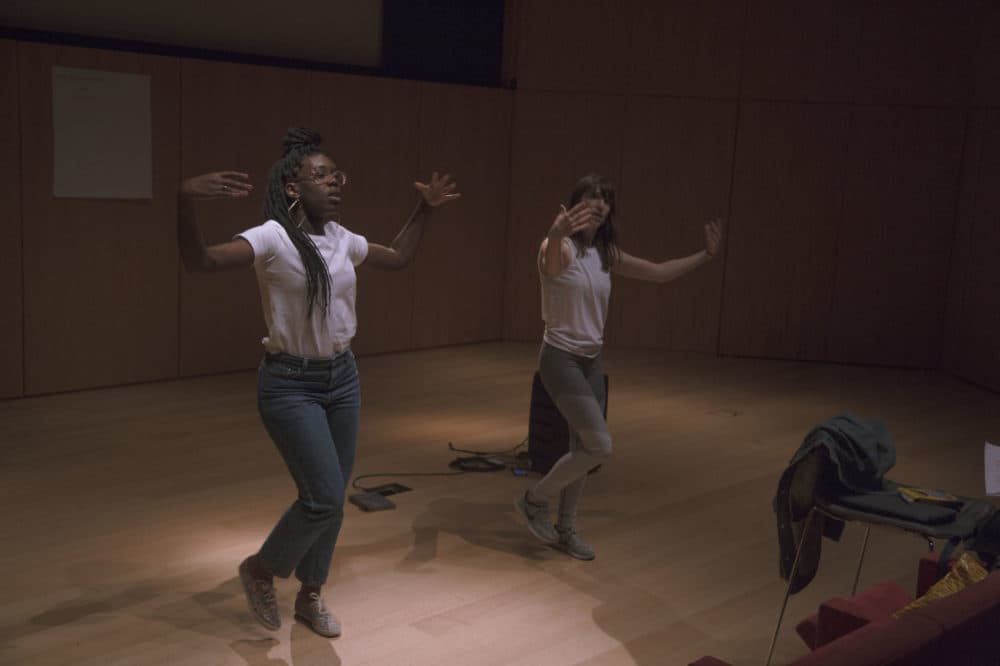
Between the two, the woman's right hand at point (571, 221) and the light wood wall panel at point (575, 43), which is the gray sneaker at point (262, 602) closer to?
the woman's right hand at point (571, 221)

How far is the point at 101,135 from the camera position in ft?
23.5

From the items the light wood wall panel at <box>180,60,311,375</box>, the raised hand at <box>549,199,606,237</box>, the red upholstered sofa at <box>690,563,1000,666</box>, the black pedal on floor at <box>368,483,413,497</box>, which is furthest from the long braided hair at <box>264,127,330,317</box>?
the light wood wall panel at <box>180,60,311,375</box>

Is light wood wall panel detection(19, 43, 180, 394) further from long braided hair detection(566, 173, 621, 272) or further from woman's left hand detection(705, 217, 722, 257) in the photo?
woman's left hand detection(705, 217, 722, 257)

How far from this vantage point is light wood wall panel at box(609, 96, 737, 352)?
9.55 meters

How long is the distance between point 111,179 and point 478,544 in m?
4.00

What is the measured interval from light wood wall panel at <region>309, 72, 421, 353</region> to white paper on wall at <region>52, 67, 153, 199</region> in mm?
1462

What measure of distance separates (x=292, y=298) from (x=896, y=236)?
7.31m

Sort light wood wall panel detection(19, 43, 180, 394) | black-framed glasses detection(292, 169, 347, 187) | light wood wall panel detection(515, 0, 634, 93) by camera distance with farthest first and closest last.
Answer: light wood wall panel detection(515, 0, 634, 93) → light wood wall panel detection(19, 43, 180, 394) → black-framed glasses detection(292, 169, 347, 187)

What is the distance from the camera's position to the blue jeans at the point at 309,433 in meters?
3.49

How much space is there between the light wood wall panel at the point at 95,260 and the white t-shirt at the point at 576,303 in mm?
4022

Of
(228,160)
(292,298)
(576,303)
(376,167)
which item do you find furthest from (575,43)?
(292,298)

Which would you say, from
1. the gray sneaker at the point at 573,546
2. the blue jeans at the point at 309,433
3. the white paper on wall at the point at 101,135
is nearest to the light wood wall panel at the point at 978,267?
the gray sneaker at the point at 573,546

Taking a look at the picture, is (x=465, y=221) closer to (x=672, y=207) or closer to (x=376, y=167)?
(x=376, y=167)

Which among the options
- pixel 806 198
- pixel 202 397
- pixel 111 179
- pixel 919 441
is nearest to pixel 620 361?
pixel 806 198
